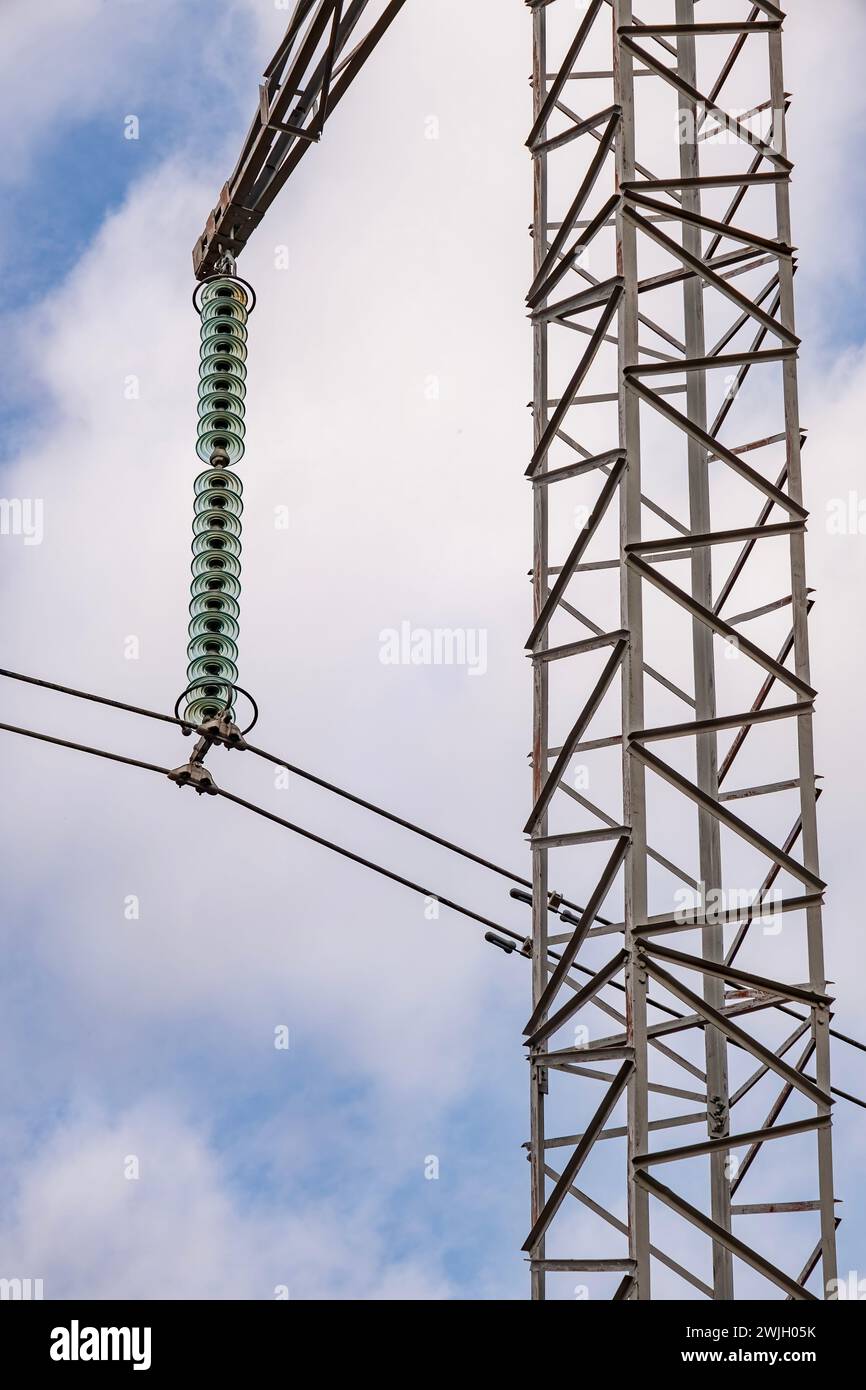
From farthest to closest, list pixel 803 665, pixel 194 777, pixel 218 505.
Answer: pixel 218 505 → pixel 194 777 → pixel 803 665

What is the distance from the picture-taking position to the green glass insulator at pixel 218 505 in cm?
1773

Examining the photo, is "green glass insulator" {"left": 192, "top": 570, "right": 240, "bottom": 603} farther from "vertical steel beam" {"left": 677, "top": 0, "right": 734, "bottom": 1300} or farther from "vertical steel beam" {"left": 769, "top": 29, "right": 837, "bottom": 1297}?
"vertical steel beam" {"left": 769, "top": 29, "right": 837, "bottom": 1297}

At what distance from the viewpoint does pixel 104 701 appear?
17281 mm

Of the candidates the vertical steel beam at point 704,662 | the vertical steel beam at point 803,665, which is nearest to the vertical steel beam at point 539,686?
the vertical steel beam at point 704,662

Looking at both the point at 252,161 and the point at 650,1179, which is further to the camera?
the point at 252,161

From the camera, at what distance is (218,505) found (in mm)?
18531

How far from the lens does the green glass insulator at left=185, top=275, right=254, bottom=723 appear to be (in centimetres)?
1773

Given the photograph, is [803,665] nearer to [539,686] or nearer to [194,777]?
[539,686]

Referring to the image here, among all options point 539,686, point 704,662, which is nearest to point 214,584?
point 539,686

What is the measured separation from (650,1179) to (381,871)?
214 inches

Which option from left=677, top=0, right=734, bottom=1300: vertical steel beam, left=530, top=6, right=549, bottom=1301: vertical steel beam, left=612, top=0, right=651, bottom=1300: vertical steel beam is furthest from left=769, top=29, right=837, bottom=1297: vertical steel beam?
left=530, top=6, right=549, bottom=1301: vertical steel beam

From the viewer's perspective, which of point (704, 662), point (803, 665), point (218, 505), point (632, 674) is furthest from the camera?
point (218, 505)
